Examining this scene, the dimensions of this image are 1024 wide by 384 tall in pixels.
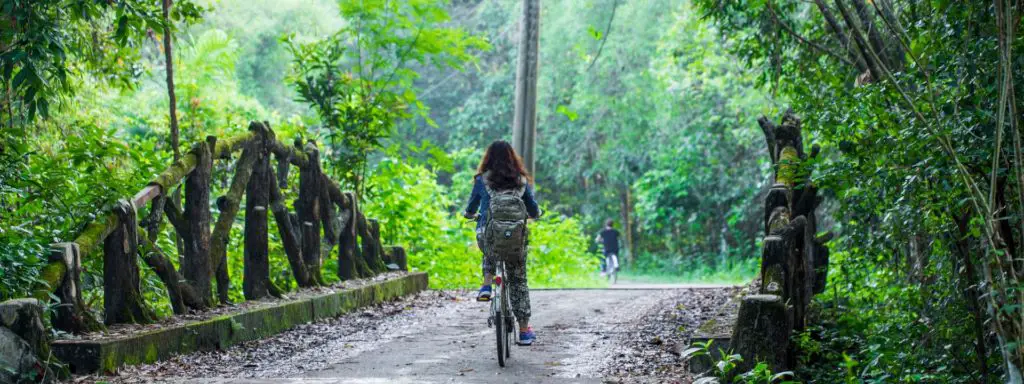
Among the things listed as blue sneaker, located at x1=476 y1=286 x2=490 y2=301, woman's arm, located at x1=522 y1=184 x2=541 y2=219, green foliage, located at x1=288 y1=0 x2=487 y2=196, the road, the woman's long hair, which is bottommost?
the road

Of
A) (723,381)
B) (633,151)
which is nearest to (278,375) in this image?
(723,381)

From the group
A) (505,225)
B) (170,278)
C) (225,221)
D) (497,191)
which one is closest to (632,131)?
(225,221)

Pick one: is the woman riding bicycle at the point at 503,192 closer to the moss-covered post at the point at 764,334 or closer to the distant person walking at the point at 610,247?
the moss-covered post at the point at 764,334

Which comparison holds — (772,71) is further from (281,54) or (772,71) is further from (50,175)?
(281,54)

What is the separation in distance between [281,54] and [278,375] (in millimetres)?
28361

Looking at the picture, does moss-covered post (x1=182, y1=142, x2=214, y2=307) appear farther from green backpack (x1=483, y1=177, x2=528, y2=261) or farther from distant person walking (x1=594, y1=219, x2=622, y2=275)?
distant person walking (x1=594, y1=219, x2=622, y2=275)

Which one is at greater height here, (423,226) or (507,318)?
Result: (423,226)

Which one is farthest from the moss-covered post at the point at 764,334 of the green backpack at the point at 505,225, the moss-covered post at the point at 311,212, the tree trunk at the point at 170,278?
the moss-covered post at the point at 311,212

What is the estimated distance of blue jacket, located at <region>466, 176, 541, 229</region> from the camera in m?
8.55

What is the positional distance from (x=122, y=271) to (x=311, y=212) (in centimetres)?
424

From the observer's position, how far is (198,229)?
885 centimetres

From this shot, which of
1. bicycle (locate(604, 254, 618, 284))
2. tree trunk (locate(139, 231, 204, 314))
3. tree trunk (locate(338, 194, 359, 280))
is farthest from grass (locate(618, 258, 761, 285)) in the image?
tree trunk (locate(139, 231, 204, 314))

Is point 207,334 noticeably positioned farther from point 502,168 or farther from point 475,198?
point 502,168

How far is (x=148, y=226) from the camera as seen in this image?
8516mm
